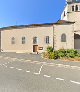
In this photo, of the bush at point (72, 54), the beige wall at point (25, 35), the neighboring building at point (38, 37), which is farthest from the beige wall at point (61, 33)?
the bush at point (72, 54)

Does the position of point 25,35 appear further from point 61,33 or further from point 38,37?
point 61,33

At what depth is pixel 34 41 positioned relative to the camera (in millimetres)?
54344

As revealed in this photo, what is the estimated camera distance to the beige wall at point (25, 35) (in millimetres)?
53719

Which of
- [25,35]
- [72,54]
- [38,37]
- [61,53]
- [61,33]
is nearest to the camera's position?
[72,54]

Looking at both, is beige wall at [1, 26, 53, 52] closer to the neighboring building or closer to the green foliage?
the neighboring building

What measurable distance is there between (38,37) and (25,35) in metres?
3.45

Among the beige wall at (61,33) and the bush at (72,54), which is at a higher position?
the beige wall at (61,33)

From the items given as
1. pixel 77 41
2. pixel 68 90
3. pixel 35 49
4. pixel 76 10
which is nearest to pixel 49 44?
pixel 35 49

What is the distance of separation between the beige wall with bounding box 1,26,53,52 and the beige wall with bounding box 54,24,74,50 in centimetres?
126

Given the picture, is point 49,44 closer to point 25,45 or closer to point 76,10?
point 25,45

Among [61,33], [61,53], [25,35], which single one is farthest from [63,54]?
[25,35]

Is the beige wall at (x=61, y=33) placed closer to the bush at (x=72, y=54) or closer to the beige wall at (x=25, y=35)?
the beige wall at (x=25, y=35)

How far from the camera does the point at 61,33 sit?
53250 millimetres

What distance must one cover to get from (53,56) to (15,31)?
23184 millimetres
